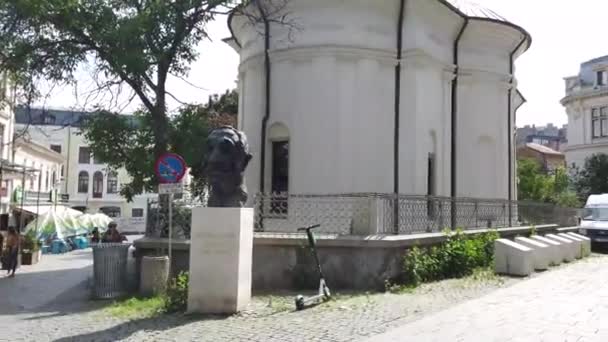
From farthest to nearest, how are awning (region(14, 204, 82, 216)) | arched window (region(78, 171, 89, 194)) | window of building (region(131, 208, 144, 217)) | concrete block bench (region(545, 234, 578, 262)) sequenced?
window of building (region(131, 208, 144, 217))
arched window (region(78, 171, 89, 194))
awning (region(14, 204, 82, 216))
concrete block bench (region(545, 234, 578, 262))

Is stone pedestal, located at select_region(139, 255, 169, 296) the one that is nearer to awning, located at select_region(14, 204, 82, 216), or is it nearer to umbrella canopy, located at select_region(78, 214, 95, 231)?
awning, located at select_region(14, 204, 82, 216)

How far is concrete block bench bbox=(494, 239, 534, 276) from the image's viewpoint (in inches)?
547

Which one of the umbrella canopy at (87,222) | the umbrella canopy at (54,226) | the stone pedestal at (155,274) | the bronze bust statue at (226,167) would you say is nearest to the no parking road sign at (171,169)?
the bronze bust statue at (226,167)

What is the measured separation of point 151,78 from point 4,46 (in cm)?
342

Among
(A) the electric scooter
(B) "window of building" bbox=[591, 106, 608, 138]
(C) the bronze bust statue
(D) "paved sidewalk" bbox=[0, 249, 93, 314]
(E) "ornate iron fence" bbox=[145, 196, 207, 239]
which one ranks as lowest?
(D) "paved sidewalk" bbox=[0, 249, 93, 314]

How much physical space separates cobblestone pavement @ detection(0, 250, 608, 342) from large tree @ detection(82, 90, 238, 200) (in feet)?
14.0

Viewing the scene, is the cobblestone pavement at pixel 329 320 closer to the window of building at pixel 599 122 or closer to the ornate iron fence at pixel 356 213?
the ornate iron fence at pixel 356 213

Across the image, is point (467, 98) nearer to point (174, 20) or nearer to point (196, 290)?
point (174, 20)

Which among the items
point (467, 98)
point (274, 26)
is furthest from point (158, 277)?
point (467, 98)

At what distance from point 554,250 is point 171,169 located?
1137 cm

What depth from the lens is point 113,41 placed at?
13.0 m

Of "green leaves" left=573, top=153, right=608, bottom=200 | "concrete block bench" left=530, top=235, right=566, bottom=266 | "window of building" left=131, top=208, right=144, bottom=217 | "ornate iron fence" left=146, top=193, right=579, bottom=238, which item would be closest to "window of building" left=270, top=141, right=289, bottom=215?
"ornate iron fence" left=146, top=193, right=579, bottom=238

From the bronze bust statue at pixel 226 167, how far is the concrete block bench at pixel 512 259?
277 inches

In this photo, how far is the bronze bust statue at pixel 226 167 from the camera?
9.90 meters
